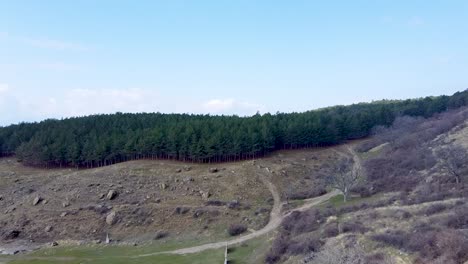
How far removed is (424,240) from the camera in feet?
99.8

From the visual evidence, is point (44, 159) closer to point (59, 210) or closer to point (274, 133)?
point (59, 210)

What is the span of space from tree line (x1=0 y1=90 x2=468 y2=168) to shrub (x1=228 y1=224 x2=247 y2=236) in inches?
1138

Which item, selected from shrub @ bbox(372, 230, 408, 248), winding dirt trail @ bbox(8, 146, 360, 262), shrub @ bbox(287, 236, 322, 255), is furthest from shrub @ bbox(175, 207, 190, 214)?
shrub @ bbox(372, 230, 408, 248)

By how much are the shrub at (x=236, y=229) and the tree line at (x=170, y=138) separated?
28916mm

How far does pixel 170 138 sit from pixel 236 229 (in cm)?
3443

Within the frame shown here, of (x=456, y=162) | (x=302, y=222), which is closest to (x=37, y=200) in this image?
(x=302, y=222)

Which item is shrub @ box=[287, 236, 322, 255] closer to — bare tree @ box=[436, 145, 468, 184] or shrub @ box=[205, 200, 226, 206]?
bare tree @ box=[436, 145, 468, 184]

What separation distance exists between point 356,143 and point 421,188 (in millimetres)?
59315

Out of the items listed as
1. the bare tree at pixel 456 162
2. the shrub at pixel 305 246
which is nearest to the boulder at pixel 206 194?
the shrub at pixel 305 246

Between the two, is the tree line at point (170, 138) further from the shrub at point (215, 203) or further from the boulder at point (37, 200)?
the boulder at point (37, 200)

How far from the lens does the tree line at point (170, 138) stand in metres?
89.1

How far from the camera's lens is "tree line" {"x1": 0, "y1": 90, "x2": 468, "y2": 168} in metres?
89.1

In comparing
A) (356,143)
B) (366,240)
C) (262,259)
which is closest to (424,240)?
(366,240)

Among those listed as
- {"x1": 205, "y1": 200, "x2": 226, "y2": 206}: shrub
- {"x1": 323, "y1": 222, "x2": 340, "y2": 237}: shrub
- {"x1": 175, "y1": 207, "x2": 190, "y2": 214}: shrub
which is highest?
{"x1": 323, "y1": 222, "x2": 340, "y2": 237}: shrub
